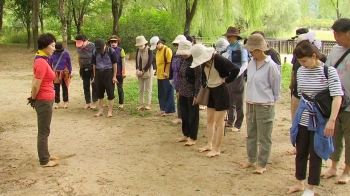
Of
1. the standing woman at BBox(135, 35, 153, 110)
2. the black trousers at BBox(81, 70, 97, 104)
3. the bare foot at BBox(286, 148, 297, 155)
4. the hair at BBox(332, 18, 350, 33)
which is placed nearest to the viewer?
the hair at BBox(332, 18, 350, 33)

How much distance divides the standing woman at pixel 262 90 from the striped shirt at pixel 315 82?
64 cm

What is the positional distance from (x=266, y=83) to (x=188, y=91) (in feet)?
5.41

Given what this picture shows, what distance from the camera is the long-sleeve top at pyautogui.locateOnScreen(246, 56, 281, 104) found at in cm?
461

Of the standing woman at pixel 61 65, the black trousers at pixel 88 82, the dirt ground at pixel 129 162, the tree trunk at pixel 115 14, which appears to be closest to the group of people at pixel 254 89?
the dirt ground at pixel 129 162

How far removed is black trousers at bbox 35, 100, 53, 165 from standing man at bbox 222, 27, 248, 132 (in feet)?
9.82

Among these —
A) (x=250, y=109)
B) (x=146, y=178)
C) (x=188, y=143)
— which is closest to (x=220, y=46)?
(x=188, y=143)

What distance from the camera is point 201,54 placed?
17.1 ft

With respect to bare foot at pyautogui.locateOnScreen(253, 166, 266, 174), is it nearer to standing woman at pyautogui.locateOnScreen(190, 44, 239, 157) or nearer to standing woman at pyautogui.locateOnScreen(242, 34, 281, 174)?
standing woman at pyautogui.locateOnScreen(242, 34, 281, 174)

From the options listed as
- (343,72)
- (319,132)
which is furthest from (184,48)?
(319,132)

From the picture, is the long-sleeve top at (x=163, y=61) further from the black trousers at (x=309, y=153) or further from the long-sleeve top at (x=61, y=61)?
the black trousers at (x=309, y=153)

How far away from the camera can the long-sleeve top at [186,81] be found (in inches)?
227

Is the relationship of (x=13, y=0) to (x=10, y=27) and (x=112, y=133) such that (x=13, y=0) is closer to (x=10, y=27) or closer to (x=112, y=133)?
(x=10, y=27)

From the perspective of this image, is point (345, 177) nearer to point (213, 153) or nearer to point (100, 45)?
point (213, 153)

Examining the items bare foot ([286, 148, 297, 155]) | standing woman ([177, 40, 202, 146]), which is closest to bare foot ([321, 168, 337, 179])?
bare foot ([286, 148, 297, 155])
